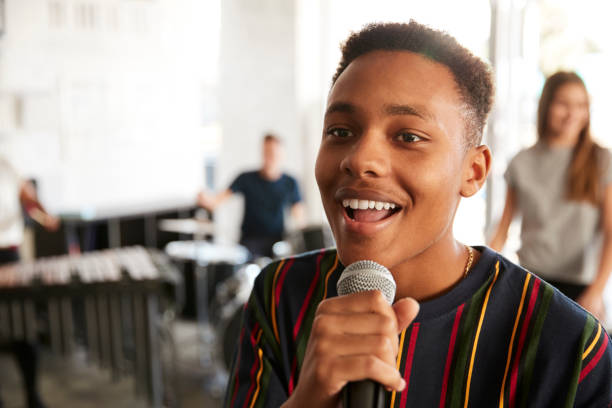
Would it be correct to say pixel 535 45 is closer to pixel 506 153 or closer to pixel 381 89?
pixel 506 153

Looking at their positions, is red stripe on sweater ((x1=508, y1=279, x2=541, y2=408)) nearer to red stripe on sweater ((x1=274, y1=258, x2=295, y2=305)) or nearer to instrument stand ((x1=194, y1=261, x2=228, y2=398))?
red stripe on sweater ((x1=274, y1=258, x2=295, y2=305))

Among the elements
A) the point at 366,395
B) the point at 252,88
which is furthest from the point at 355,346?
the point at 252,88

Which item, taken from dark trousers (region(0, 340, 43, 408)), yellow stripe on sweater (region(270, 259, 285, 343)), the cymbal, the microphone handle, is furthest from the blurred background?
the microphone handle

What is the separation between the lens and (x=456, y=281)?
97 cm

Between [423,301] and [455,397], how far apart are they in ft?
0.53

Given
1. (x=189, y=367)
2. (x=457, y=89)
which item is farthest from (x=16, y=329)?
(x=457, y=89)

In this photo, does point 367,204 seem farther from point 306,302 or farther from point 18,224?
point 18,224

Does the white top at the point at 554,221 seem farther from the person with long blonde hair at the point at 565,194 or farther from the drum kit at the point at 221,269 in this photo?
the drum kit at the point at 221,269

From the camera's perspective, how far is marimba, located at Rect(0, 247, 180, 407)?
112 inches

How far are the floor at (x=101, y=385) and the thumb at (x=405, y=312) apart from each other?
3.24 meters

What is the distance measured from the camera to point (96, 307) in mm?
3002

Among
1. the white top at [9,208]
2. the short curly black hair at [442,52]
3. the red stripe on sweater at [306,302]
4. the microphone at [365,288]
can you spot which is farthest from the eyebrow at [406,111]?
the white top at [9,208]

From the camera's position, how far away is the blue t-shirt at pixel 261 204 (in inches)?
188

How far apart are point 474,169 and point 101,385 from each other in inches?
161
